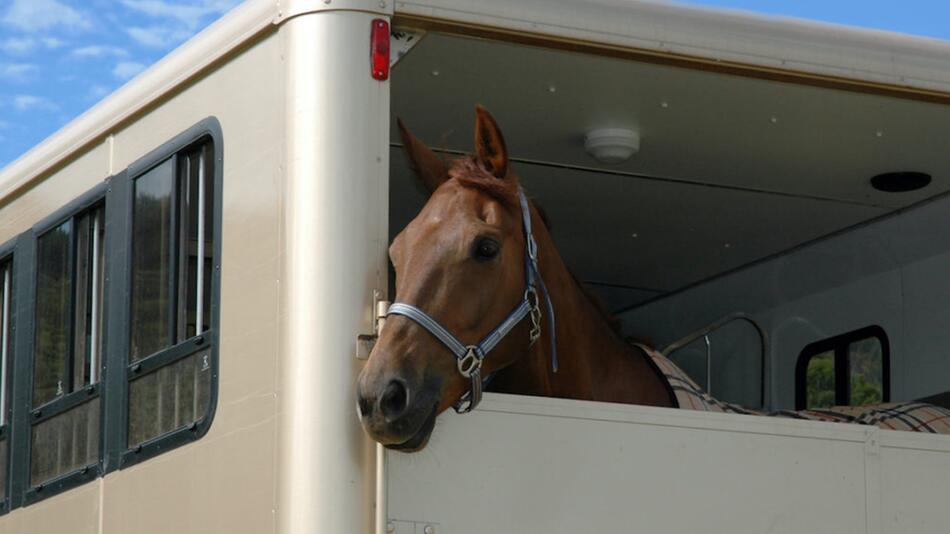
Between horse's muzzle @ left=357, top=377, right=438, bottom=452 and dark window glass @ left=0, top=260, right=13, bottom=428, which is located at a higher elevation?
dark window glass @ left=0, top=260, right=13, bottom=428

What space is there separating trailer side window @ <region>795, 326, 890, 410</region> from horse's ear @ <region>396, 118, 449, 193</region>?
Result: 2.93 metres

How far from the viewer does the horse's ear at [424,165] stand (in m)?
5.14

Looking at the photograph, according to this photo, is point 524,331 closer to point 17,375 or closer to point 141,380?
point 141,380

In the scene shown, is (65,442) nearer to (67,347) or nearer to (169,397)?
(67,347)

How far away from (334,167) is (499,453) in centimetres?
91

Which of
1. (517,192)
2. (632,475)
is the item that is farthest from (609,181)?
(632,475)

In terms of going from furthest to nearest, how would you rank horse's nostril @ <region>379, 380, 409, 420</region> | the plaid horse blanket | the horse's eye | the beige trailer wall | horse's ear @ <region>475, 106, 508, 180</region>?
the plaid horse blanket < horse's ear @ <region>475, 106, 508, 180</region> < the horse's eye < the beige trailer wall < horse's nostril @ <region>379, 380, 409, 420</region>

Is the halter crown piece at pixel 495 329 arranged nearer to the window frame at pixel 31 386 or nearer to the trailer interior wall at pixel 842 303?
the window frame at pixel 31 386

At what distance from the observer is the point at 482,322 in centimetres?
477

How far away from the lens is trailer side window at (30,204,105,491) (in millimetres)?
5570

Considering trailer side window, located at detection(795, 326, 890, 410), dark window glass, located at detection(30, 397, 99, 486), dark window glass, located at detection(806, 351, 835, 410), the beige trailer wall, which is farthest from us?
dark window glass, located at detection(806, 351, 835, 410)

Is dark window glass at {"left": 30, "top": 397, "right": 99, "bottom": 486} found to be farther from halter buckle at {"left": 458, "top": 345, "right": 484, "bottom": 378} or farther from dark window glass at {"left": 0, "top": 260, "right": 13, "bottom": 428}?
halter buckle at {"left": 458, "top": 345, "right": 484, "bottom": 378}

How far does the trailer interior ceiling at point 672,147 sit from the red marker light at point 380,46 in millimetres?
308

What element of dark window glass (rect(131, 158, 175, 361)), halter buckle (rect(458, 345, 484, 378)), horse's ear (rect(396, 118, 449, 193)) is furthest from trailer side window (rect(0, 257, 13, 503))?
halter buckle (rect(458, 345, 484, 378))
